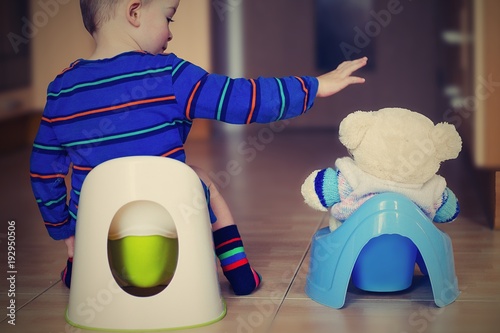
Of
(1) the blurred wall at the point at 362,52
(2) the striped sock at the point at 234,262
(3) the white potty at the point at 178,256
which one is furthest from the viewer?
(1) the blurred wall at the point at 362,52

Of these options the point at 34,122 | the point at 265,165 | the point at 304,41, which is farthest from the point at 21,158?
the point at 304,41

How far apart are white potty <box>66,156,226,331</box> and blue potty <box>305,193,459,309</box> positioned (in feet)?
0.69

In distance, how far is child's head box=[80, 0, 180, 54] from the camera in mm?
1418

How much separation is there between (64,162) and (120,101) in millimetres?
212

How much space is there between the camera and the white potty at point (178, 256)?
1.28 meters

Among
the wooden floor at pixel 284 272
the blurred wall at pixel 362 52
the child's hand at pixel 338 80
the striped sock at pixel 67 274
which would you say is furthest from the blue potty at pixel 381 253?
the blurred wall at pixel 362 52

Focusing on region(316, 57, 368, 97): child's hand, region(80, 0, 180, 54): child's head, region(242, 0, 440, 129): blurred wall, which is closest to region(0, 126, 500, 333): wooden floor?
region(316, 57, 368, 97): child's hand

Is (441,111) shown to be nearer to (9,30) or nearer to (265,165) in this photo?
(265,165)

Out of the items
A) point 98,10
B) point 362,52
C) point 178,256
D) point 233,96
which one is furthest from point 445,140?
point 362,52

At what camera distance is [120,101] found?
1.36 meters

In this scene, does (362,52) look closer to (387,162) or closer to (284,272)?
(284,272)

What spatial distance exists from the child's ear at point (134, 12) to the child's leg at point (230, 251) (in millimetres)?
276

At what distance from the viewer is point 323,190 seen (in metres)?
1.43

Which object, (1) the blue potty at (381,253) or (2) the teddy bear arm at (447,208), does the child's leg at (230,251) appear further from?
(2) the teddy bear arm at (447,208)
